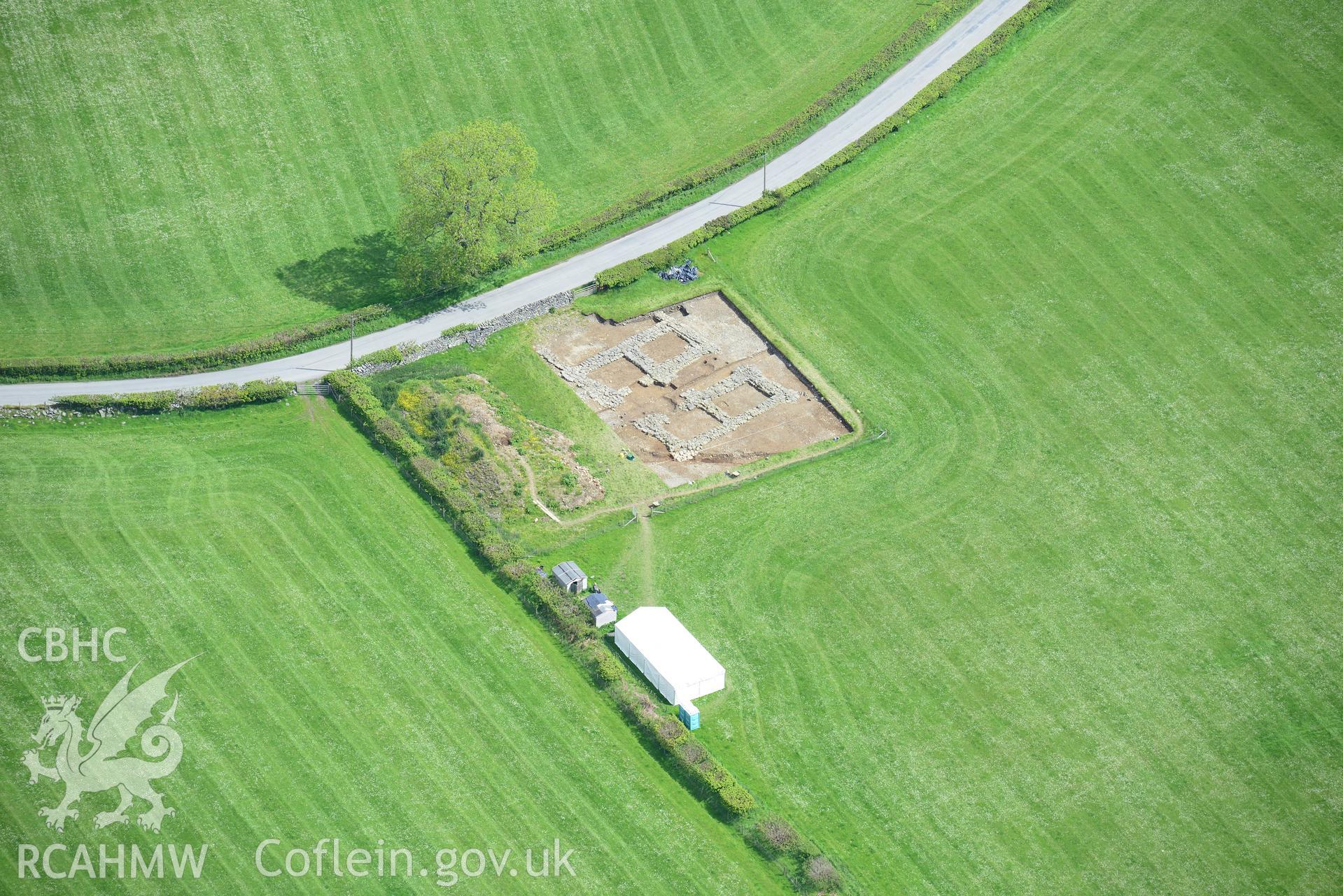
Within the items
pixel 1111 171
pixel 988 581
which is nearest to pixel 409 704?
pixel 988 581

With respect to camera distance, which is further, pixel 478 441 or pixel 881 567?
pixel 478 441

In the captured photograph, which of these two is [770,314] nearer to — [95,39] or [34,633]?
[34,633]

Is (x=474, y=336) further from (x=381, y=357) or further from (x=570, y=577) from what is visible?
(x=570, y=577)

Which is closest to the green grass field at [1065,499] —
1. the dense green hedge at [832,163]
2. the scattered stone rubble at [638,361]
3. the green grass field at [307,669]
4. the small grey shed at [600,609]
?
the dense green hedge at [832,163]

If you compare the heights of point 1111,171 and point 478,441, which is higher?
point 1111,171

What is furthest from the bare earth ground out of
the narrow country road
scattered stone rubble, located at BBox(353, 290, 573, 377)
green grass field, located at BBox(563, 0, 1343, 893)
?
the narrow country road

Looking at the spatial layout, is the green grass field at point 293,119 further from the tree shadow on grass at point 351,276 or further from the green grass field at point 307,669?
the green grass field at point 307,669

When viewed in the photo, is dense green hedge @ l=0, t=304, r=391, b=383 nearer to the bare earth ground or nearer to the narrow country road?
the narrow country road
